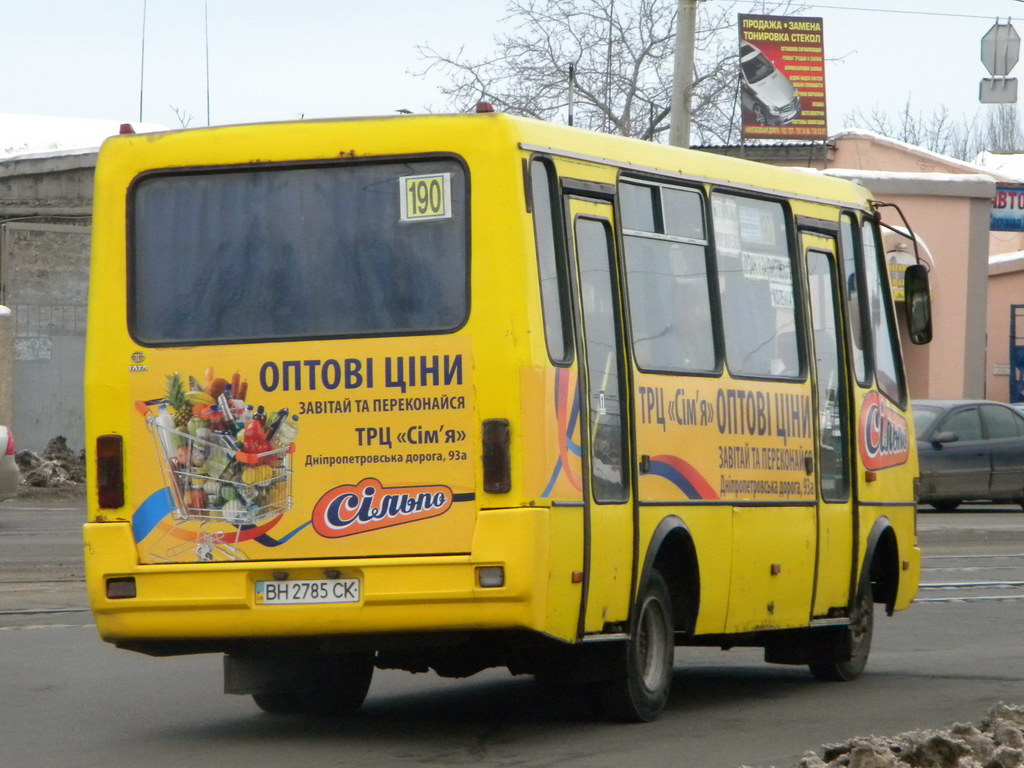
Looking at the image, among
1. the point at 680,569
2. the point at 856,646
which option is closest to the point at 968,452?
the point at 856,646

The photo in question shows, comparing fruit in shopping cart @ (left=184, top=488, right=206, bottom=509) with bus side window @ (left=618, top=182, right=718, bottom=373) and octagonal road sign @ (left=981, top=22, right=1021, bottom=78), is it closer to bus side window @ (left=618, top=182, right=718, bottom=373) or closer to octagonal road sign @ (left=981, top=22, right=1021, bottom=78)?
bus side window @ (left=618, top=182, right=718, bottom=373)

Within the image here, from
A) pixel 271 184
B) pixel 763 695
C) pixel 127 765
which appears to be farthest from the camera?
pixel 763 695

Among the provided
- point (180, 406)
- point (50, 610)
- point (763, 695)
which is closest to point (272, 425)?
point (180, 406)

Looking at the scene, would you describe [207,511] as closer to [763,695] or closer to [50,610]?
[763,695]

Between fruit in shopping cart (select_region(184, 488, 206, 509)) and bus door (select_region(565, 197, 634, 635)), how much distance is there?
1537 mm

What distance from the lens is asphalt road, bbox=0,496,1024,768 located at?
7910 millimetres

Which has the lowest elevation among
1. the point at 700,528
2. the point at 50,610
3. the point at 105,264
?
the point at 50,610

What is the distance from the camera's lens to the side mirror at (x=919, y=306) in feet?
38.1

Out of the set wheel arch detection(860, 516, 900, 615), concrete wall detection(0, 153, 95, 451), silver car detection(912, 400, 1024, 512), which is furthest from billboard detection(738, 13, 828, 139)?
wheel arch detection(860, 516, 900, 615)

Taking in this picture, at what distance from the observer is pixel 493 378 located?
773 centimetres

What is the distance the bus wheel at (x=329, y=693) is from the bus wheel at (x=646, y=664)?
1197 millimetres

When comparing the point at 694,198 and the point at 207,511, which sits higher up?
the point at 694,198

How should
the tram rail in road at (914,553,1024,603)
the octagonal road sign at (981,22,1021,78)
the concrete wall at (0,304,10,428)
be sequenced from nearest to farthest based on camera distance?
the tram rail in road at (914,553,1024,603) < the concrete wall at (0,304,10,428) < the octagonal road sign at (981,22,1021,78)

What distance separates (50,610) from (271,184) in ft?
20.4
